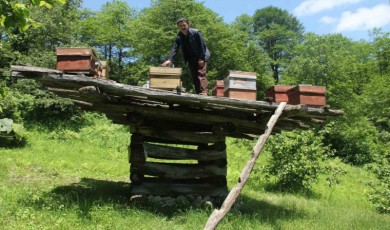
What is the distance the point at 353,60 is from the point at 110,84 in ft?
114

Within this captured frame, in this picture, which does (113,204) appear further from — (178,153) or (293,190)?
(293,190)

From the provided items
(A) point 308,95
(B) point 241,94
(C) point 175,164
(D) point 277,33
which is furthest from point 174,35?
(B) point 241,94

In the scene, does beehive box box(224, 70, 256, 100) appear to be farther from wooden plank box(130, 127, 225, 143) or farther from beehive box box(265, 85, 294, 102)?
wooden plank box(130, 127, 225, 143)

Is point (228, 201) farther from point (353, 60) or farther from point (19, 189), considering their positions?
point (353, 60)

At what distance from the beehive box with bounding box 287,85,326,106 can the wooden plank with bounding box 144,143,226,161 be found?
2328mm

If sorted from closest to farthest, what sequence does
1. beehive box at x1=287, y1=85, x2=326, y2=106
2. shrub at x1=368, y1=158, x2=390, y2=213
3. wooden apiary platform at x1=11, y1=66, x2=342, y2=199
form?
1. beehive box at x1=287, y1=85, x2=326, y2=106
2. wooden apiary platform at x1=11, y1=66, x2=342, y2=199
3. shrub at x1=368, y1=158, x2=390, y2=213

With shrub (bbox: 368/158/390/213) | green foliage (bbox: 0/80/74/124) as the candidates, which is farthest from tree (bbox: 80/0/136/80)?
shrub (bbox: 368/158/390/213)

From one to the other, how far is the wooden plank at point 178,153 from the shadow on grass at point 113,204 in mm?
1077

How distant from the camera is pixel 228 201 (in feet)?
20.0

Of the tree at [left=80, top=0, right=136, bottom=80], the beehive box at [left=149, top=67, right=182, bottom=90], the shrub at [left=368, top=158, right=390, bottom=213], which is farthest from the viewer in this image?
the tree at [left=80, top=0, right=136, bottom=80]

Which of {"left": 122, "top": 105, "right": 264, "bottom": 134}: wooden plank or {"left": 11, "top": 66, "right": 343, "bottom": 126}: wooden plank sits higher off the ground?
{"left": 11, "top": 66, "right": 343, "bottom": 126}: wooden plank

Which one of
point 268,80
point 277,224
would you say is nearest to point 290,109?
point 277,224

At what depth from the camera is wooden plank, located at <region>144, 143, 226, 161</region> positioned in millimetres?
9141

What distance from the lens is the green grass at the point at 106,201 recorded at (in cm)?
716
